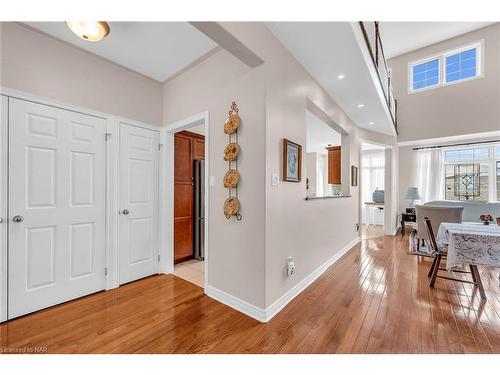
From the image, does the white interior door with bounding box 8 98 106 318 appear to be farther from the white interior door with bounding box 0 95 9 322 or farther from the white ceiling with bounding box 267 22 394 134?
the white ceiling with bounding box 267 22 394 134

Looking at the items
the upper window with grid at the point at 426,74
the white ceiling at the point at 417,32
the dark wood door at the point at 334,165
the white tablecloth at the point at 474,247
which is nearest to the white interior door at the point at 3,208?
the white tablecloth at the point at 474,247

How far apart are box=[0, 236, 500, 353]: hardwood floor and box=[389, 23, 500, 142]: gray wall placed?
4109 mm

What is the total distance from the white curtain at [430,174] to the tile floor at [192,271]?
606 centimetres

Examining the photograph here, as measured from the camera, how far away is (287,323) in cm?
191

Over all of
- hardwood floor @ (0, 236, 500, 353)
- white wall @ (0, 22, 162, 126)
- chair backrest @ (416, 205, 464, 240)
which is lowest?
hardwood floor @ (0, 236, 500, 353)

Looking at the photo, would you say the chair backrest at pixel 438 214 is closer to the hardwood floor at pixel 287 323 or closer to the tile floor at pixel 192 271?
the hardwood floor at pixel 287 323

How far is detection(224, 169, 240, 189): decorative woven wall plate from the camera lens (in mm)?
2152

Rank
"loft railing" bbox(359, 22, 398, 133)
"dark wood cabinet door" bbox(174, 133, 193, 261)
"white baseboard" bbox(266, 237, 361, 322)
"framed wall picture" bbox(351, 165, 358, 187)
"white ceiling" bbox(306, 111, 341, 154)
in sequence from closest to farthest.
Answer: "white baseboard" bbox(266, 237, 361, 322) → "loft railing" bbox(359, 22, 398, 133) → "dark wood cabinet door" bbox(174, 133, 193, 261) → "framed wall picture" bbox(351, 165, 358, 187) → "white ceiling" bbox(306, 111, 341, 154)

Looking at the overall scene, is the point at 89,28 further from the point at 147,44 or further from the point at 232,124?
the point at 232,124

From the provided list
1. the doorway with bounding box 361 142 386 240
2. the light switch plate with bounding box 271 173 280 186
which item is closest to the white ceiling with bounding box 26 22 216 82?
the light switch plate with bounding box 271 173 280 186

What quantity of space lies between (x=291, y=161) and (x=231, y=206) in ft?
2.58

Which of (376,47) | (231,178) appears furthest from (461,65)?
(231,178)

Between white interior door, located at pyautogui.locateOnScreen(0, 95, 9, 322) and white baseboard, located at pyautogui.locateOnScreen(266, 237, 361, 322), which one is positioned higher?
white interior door, located at pyautogui.locateOnScreen(0, 95, 9, 322)
